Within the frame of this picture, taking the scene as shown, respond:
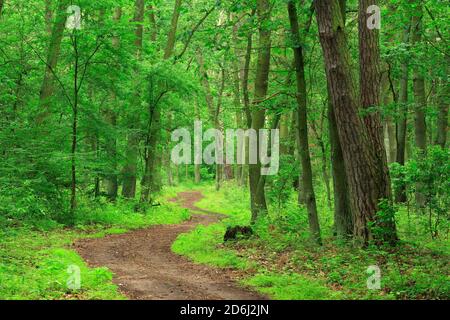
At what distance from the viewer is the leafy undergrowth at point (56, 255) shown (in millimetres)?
7988

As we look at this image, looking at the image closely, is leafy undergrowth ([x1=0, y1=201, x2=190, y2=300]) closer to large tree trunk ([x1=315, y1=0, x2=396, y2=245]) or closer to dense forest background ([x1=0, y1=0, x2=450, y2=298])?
dense forest background ([x1=0, y1=0, x2=450, y2=298])

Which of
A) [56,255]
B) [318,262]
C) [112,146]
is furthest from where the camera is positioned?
[112,146]

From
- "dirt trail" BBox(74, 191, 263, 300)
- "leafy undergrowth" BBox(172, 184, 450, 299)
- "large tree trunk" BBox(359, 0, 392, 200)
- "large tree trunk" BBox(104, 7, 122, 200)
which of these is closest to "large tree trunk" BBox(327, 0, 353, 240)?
"leafy undergrowth" BBox(172, 184, 450, 299)

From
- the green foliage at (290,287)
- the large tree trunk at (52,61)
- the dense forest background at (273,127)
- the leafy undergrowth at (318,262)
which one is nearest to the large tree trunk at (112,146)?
the dense forest background at (273,127)

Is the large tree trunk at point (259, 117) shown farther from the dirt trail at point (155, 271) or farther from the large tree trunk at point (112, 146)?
the large tree trunk at point (112, 146)

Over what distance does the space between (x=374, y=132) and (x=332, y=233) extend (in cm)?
389

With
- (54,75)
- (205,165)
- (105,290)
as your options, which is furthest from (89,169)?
(205,165)

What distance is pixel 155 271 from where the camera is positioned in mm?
10711

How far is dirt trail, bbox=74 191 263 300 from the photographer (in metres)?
8.52

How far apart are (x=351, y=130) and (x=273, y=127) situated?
730cm

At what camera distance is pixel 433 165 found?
1144 centimetres

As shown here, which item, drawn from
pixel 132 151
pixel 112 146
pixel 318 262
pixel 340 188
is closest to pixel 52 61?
pixel 112 146

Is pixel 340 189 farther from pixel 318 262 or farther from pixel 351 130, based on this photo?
pixel 318 262
